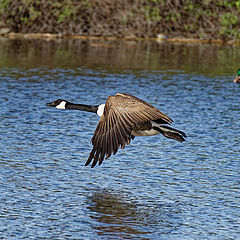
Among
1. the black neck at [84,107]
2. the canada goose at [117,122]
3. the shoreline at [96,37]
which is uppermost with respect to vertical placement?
the canada goose at [117,122]

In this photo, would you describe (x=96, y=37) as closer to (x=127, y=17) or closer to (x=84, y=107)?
(x=127, y=17)

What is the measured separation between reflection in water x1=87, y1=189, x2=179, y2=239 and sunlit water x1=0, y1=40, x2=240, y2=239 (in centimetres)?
1

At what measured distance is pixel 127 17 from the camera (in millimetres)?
37469

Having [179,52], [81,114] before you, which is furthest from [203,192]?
[179,52]

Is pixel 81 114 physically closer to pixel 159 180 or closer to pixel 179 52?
pixel 159 180

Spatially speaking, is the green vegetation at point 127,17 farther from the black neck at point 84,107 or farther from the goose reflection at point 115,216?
the goose reflection at point 115,216

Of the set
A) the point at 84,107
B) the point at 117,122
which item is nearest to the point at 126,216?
the point at 117,122

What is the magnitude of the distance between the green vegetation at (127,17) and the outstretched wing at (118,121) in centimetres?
2822

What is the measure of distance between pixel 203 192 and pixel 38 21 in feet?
99.7

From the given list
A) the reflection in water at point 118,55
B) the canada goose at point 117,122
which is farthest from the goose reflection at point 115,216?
the reflection in water at point 118,55

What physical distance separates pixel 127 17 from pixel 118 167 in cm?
2744

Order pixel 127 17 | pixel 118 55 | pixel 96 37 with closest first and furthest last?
pixel 118 55
pixel 127 17
pixel 96 37

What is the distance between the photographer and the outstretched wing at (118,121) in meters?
9.10

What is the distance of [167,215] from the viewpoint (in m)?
8.54
